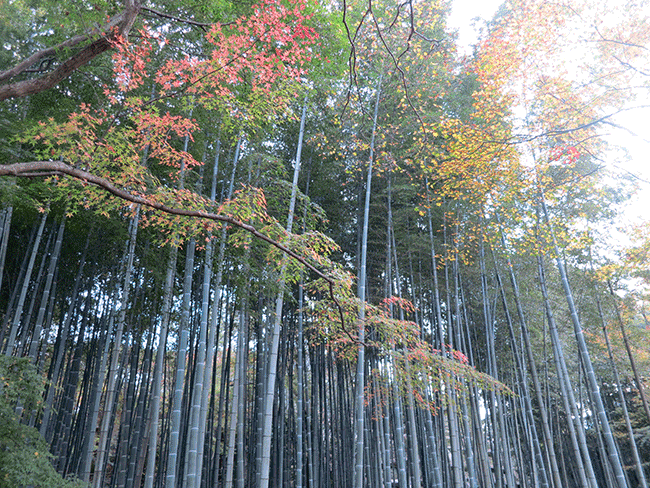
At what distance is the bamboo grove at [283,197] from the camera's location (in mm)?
3182

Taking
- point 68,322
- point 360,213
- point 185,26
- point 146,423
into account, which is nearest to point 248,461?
point 146,423

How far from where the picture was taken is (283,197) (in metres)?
5.43

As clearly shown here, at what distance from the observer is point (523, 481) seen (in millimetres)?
10258

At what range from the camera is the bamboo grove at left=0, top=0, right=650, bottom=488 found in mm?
3182

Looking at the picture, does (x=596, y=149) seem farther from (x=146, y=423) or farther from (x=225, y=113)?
(x=146, y=423)

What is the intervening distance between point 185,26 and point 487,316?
6548mm

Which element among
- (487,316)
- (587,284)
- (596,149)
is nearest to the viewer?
(596,149)

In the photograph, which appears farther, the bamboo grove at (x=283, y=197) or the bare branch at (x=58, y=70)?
the bamboo grove at (x=283, y=197)

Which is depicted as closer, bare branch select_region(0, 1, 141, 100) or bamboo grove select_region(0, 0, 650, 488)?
bare branch select_region(0, 1, 141, 100)

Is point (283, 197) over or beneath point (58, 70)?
over

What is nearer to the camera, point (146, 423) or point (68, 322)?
point (68, 322)

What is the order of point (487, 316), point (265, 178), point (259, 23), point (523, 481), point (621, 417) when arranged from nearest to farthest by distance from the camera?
1. point (259, 23)
2. point (265, 178)
3. point (487, 316)
4. point (523, 481)
5. point (621, 417)

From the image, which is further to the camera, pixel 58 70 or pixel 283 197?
pixel 283 197

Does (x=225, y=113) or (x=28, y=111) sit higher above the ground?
(x=28, y=111)
